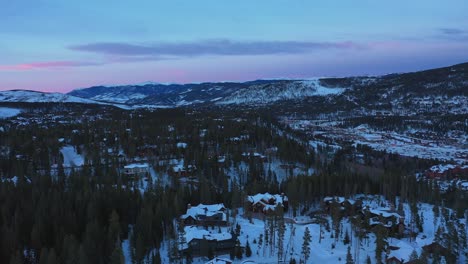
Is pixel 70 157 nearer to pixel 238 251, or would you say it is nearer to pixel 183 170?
pixel 183 170

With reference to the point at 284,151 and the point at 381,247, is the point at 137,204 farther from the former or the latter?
the point at 284,151

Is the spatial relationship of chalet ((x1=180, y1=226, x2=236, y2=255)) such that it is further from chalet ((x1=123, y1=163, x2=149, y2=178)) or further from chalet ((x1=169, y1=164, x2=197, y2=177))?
chalet ((x1=123, y1=163, x2=149, y2=178))

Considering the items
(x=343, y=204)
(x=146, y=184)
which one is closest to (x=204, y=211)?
(x=343, y=204)

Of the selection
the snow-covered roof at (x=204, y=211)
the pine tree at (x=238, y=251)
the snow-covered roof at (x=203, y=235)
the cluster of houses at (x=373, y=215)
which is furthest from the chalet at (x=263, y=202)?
the pine tree at (x=238, y=251)

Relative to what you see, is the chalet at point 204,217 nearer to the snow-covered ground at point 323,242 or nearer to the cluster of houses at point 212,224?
the cluster of houses at point 212,224

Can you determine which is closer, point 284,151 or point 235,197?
point 235,197

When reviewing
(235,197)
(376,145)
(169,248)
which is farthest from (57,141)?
(376,145)
